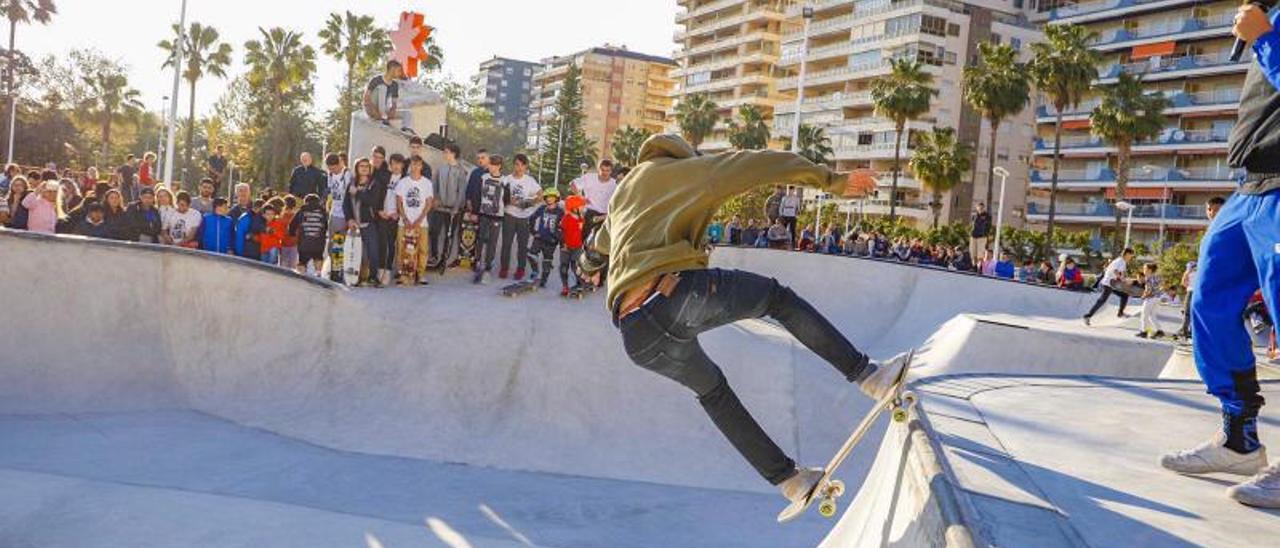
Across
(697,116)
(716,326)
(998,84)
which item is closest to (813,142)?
(697,116)

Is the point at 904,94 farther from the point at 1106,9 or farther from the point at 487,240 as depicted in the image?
the point at 487,240

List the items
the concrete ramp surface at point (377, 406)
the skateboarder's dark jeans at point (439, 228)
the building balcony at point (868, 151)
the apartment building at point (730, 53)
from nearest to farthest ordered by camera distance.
Result: the concrete ramp surface at point (377, 406) < the skateboarder's dark jeans at point (439, 228) < the building balcony at point (868, 151) < the apartment building at point (730, 53)

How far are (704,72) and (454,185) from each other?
92.3m

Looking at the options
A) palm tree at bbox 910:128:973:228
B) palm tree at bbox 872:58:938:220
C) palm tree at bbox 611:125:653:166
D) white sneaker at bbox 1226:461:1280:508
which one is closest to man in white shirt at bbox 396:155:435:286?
white sneaker at bbox 1226:461:1280:508

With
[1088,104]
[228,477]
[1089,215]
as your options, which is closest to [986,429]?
[228,477]

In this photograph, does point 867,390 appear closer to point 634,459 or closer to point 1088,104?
point 634,459

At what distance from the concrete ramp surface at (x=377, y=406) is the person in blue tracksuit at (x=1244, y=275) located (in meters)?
3.77

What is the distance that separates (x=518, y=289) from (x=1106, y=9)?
233 ft

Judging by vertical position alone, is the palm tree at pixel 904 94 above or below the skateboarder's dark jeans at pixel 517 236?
above

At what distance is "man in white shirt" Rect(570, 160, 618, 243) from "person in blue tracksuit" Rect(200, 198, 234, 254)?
4.77 m

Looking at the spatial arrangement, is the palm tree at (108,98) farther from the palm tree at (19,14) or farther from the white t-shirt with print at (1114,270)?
the white t-shirt with print at (1114,270)

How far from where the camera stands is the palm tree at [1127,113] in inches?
2127

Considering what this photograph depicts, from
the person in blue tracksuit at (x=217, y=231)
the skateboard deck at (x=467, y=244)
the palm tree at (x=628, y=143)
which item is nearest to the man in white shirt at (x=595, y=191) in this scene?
the skateboard deck at (x=467, y=244)

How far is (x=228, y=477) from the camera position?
7816mm
